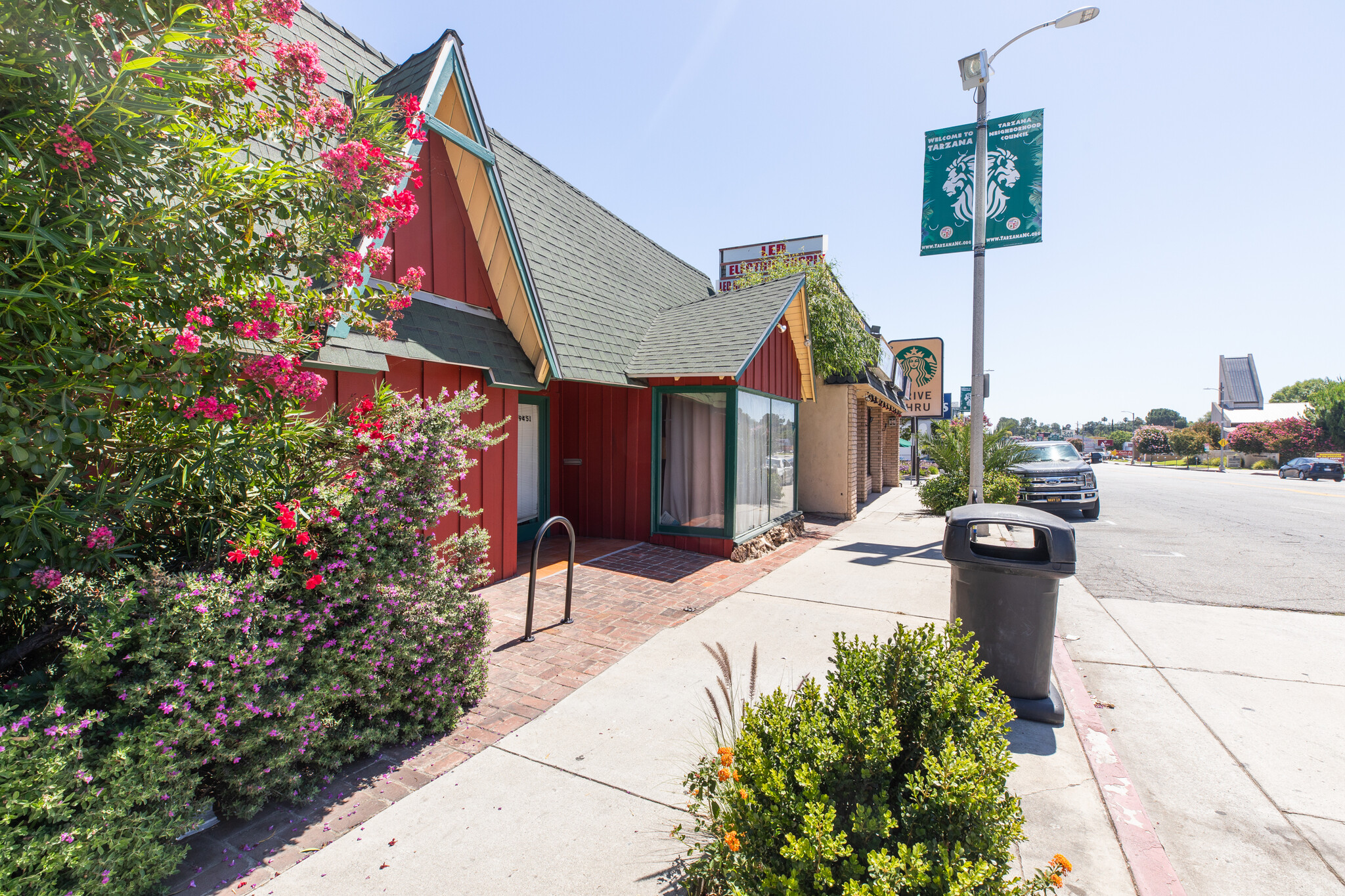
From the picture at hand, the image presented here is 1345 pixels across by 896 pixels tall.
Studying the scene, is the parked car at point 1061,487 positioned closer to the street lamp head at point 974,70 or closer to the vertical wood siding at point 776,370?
the vertical wood siding at point 776,370

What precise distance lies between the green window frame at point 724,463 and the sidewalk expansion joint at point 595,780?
5498mm

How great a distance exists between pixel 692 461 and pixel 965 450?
8271 millimetres

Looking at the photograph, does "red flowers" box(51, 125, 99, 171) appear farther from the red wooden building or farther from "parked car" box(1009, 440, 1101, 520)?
"parked car" box(1009, 440, 1101, 520)

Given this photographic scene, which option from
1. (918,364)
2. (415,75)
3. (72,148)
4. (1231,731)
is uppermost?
(415,75)

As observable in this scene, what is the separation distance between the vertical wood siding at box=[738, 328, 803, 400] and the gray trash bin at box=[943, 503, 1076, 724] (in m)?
4.93

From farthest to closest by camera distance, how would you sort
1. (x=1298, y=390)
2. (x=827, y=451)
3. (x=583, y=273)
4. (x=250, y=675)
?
(x=1298, y=390) → (x=827, y=451) → (x=583, y=273) → (x=250, y=675)

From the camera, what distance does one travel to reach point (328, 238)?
9.36 ft

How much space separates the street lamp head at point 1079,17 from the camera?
8.22 metres

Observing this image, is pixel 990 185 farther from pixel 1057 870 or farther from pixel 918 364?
pixel 918 364

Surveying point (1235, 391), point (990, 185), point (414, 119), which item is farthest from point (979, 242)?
point (1235, 391)

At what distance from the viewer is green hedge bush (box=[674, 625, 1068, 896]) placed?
195cm

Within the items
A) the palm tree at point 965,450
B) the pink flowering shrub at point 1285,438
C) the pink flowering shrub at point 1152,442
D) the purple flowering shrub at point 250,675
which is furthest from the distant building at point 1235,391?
the purple flowering shrub at point 250,675

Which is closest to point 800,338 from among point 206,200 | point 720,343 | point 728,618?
point 720,343

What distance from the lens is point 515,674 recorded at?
449cm
